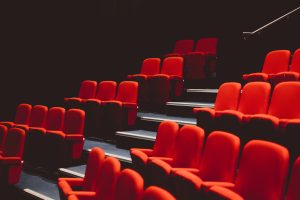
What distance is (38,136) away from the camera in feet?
6.73

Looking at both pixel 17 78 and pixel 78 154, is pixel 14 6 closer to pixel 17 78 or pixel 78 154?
pixel 17 78

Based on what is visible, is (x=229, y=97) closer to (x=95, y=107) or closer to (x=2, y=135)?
(x=95, y=107)

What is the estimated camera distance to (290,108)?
1.41 m

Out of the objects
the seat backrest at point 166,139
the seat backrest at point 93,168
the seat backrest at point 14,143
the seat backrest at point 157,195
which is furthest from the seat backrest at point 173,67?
the seat backrest at point 157,195

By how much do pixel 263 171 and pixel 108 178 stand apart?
0.45 metres

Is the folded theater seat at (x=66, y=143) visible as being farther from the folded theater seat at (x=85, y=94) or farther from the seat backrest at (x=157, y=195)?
the seat backrest at (x=157, y=195)

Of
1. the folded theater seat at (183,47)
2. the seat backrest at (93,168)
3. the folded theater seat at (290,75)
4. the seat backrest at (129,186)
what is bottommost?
the seat backrest at (93,168)

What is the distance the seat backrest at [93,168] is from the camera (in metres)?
1.24

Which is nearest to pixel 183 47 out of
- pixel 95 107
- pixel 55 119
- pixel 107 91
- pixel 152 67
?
pixel 152 67

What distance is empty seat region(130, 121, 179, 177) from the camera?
4.44 ft

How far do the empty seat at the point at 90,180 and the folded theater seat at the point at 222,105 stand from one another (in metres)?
0.51

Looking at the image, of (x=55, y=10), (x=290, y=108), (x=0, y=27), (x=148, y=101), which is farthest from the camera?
(x=55, y=10)

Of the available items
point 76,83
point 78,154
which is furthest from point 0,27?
point 78,154

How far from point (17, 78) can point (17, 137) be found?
3.46 feet
